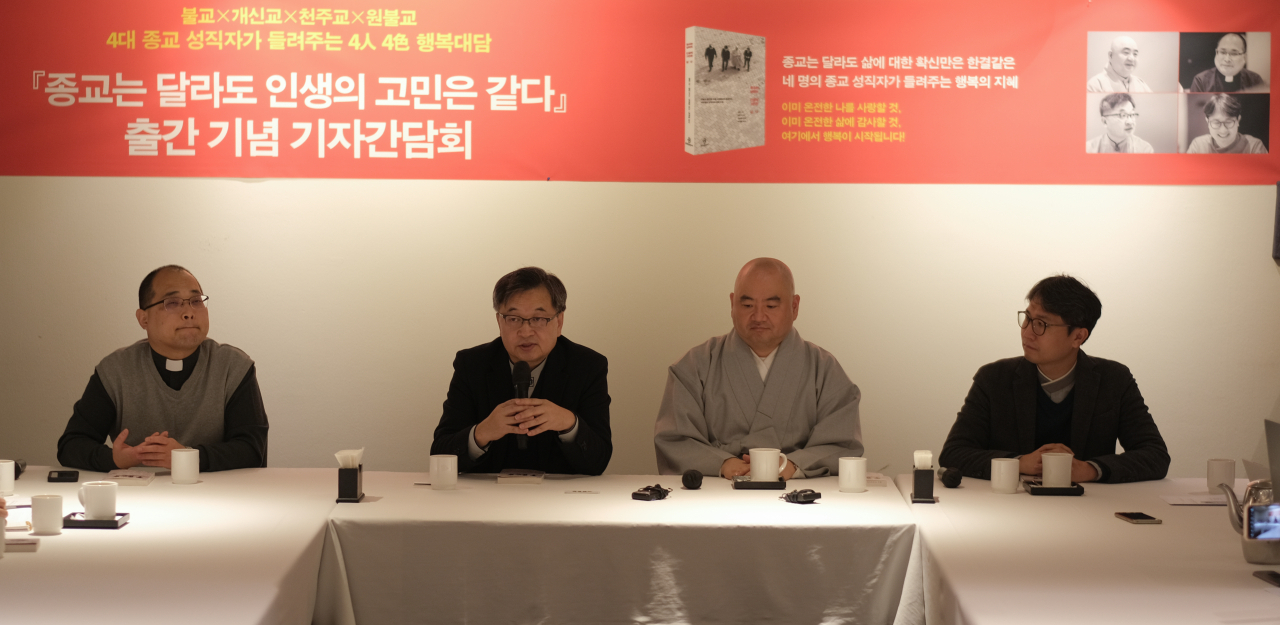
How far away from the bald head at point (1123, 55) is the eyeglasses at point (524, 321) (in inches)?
86.3

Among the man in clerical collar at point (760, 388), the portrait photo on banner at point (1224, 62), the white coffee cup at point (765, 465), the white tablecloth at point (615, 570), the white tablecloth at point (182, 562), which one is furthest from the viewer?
the portrait photo on banner at point (1224, 62)

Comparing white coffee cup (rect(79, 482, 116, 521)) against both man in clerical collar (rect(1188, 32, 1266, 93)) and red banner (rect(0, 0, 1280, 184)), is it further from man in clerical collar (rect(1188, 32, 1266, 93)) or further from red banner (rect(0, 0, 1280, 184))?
man in clerical collar (rect(1188, 32, 1266, 93))

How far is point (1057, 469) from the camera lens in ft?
8.66

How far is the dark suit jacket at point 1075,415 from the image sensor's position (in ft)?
10.0

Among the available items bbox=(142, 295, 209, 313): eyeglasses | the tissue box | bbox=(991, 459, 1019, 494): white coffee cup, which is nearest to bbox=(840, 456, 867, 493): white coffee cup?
bbox=(991, 459, 1019, 494): white coffee cup

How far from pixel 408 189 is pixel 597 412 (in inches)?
52.5

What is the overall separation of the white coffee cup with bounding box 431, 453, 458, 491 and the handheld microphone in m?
0.24

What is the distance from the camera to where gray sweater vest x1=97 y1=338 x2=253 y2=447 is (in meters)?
3.07

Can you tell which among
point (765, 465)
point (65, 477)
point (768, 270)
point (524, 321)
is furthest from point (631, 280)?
point (65, 477)

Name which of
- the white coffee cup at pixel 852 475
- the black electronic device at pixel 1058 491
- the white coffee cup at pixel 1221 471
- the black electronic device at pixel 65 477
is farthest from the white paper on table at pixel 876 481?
the black electronic device at pixel 65 477

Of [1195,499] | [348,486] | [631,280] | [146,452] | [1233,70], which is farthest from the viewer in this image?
[631,280]

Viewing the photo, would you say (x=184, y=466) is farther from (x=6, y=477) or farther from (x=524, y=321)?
(x=524, y=321)

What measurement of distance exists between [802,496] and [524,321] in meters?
0.92

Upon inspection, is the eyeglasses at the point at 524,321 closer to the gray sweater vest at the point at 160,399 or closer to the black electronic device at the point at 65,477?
the gray sweater vest at the point at 160,399
